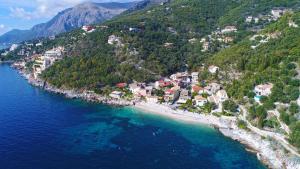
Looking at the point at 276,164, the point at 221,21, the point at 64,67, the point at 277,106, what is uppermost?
the point at 221,21

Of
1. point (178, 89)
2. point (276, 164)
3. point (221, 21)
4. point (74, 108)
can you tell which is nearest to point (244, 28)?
point (221, 21)

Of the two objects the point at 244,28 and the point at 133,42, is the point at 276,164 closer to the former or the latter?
the point at 133,42

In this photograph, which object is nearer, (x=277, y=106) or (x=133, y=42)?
(x=277, y=106)

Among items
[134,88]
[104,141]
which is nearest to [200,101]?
[134,88]

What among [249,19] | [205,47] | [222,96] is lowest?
[222,96]

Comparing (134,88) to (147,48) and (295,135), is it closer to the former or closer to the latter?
(147,48)

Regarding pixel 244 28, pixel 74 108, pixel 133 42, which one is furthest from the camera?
pixel 244 28
